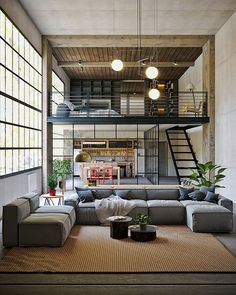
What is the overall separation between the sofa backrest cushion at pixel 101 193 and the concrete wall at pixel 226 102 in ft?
13.0

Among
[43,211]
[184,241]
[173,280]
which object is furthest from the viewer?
[43,211]

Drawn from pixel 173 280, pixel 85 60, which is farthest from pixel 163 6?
pixel 173 280

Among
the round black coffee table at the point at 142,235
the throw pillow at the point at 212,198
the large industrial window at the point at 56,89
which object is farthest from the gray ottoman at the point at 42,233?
the large industrial window at the point at 56,89

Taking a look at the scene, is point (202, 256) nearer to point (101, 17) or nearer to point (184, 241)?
point (184, 241)

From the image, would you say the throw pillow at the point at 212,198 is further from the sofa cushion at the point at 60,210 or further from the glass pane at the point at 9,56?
the glass pane at the point at 9,56

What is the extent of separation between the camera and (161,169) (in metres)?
19.0

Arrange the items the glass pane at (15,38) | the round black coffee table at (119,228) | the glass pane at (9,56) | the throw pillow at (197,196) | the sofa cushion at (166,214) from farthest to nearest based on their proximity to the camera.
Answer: the glass pane at (15,38)
the glass pane at (9,56)
the throw pillow at (197,196)
the sofa cushion at (166,214)
the round black coffee table at (119,228)

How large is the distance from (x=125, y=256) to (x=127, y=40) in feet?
29.1

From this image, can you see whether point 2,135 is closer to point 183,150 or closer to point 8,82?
point 8,82

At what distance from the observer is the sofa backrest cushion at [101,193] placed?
7.92 metres

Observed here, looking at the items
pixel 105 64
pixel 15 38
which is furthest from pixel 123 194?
pixel 105 64

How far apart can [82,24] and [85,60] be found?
13.7 feet

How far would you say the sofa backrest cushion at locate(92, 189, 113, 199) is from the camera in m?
7.92

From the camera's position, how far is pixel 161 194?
8.03 meters
